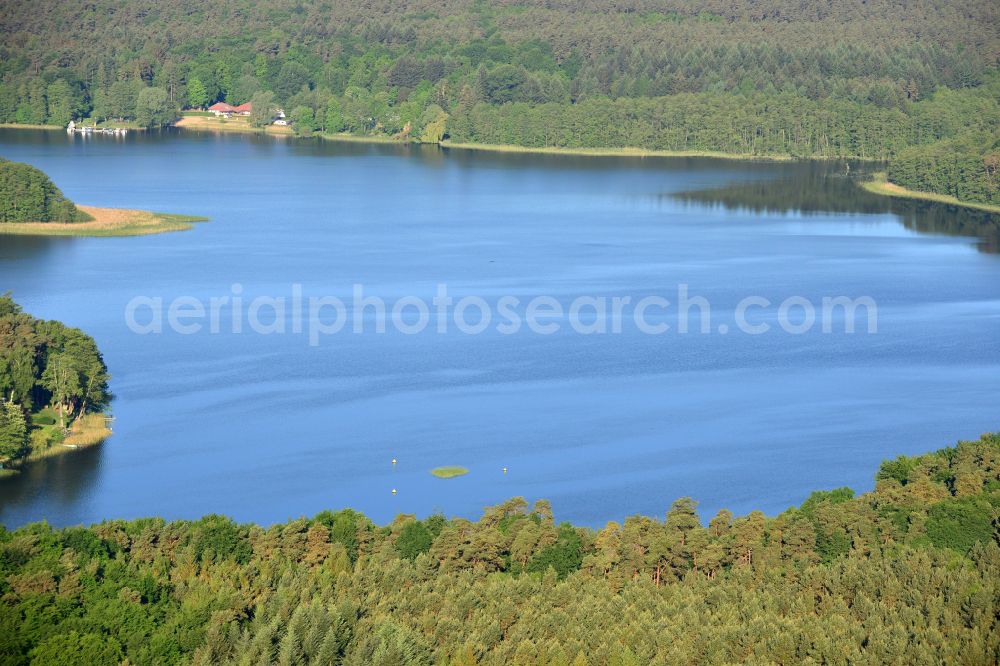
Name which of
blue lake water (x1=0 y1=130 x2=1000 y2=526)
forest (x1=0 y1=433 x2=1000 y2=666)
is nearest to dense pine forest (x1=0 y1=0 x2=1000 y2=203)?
blue lake water (x1=0 y1=130 x2=1000 y2=526)

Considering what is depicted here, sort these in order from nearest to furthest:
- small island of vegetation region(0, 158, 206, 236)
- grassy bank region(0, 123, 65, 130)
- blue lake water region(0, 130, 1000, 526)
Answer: blue lake water region(0, 130, 1000, 526)
small island of vegetation region(0, 158, 206, 236)
grassy bank region(0, 123, 65, 130)

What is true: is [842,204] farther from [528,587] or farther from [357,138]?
[528,587]

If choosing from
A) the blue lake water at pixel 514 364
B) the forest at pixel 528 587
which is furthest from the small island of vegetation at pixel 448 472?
the forest at pixel 528 587

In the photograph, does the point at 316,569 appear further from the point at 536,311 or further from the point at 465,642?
the point at 536,311

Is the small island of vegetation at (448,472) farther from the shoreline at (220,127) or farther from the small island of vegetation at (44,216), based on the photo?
the shoreline at (220,127)

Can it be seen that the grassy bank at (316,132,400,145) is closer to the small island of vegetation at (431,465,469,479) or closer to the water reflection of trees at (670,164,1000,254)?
the water reflection of trees at (670,164,1000,254)

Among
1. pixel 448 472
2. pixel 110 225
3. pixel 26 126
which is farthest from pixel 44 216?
pixel 26 126

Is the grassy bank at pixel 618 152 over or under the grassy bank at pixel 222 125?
under
